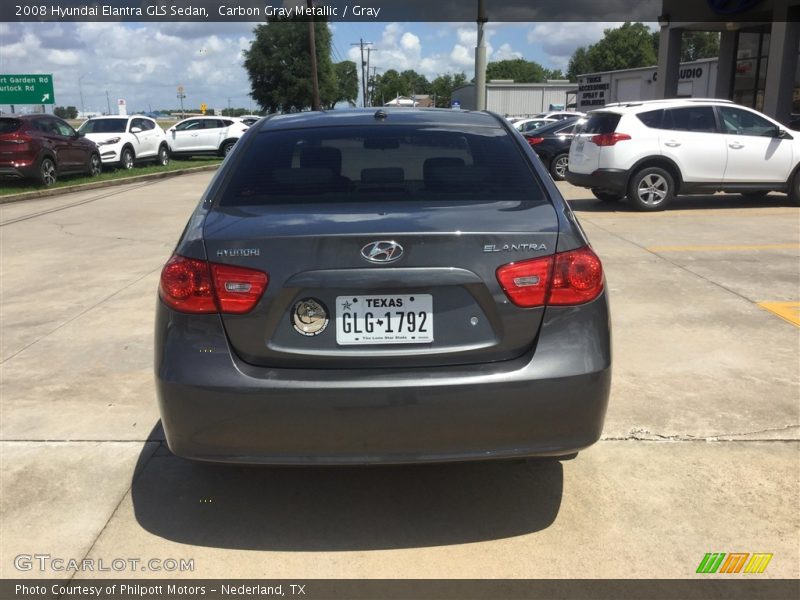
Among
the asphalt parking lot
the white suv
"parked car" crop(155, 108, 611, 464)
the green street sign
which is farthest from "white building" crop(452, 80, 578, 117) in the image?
"parked car" crop(155, 108, 611, 464)

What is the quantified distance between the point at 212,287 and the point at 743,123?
11.2 metres

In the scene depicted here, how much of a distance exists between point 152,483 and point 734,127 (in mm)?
11098

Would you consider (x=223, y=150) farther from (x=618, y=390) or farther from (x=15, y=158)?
Answer: (x=618, y=390)

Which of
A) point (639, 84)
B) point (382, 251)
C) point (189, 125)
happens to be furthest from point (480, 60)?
point (639, 84)

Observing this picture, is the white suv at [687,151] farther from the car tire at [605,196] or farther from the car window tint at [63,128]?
the car window tint at [63,128]

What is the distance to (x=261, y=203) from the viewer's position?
2990 millimetres

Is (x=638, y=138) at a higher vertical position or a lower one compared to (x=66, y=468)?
higher

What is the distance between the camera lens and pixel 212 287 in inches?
105

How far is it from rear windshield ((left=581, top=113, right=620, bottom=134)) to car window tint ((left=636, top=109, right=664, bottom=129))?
38 cm

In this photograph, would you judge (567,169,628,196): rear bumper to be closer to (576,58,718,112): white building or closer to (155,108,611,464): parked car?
(155,108,611,464): parked car

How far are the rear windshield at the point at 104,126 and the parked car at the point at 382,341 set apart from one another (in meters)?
21.5

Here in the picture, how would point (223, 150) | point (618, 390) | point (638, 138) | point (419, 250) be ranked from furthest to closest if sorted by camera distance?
1. point (223, 150)
2. point (638, 138)
3. point (618, 390)
4. point (419, 250)

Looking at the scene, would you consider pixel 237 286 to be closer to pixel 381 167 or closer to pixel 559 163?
pixel 381 167

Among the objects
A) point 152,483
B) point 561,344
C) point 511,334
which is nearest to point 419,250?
point 511,334
